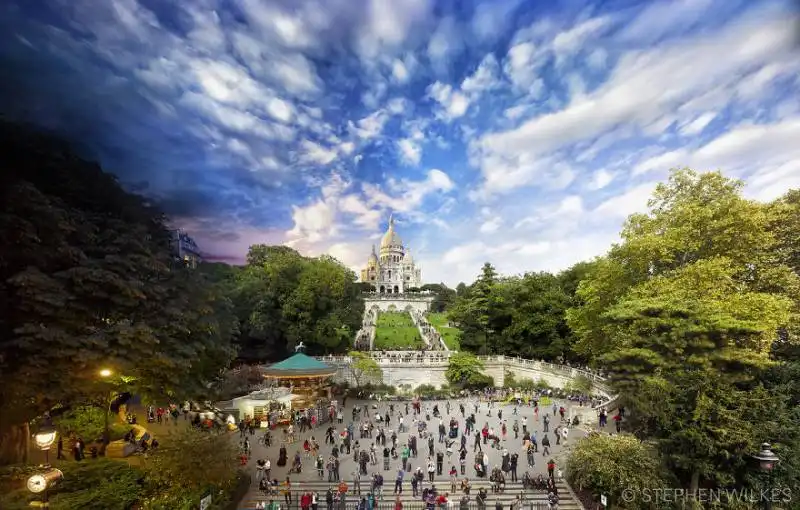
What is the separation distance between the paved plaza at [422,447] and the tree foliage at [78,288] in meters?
7.42

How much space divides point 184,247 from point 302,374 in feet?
45.8

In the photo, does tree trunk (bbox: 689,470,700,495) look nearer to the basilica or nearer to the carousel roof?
the carousel roof

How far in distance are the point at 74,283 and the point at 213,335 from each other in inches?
171

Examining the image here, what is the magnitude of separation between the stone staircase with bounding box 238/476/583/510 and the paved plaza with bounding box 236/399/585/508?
0.05 m

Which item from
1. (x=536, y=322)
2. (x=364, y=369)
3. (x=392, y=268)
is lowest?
(x=364, y=369)

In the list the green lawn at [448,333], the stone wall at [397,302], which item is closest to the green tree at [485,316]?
the green lawn at [448,333]

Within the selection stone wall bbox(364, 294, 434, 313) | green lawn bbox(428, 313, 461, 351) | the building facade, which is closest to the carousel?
the building facade

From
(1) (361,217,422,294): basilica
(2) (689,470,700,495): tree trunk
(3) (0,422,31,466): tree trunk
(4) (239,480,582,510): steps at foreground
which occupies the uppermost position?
(1) (361,217,422,294): basilica

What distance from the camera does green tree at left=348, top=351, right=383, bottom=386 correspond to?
33.1 meters

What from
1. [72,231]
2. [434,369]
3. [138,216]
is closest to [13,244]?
[72,231]

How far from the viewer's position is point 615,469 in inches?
570

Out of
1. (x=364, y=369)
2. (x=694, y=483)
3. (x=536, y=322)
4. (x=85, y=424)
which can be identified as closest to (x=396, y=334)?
(x=536, y=322)

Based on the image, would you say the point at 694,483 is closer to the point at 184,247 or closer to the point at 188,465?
the point at 188,465

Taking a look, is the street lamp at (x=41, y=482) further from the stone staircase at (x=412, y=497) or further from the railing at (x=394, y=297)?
the railing at (x=394, y=297)
